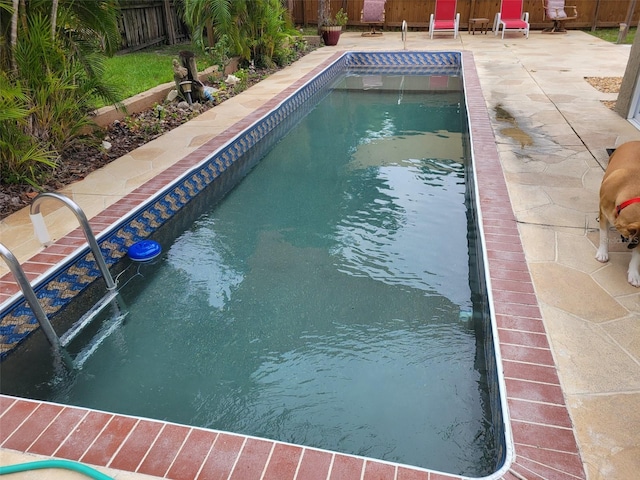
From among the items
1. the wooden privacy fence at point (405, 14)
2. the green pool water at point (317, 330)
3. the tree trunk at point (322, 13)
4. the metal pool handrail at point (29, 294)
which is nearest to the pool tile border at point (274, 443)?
the green pool water at point (317, 330)

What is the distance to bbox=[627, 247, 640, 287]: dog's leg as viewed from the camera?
9.23 feet

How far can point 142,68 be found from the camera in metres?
8.57

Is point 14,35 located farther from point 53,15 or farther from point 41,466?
point 41,466

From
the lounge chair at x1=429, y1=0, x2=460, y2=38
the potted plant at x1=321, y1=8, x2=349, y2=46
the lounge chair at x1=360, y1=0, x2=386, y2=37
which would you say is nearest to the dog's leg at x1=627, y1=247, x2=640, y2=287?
the potted plant at x1=321, y1=8, x2=349, y2=46

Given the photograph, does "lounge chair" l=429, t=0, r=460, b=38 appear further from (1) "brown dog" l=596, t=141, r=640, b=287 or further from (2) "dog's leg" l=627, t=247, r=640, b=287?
(2) "dog's leg" l=627, t=247, r=640, b=287

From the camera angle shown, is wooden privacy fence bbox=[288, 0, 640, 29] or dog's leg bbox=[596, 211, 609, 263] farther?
wooden privacy fence bbox=[288, 0, 640, 29]

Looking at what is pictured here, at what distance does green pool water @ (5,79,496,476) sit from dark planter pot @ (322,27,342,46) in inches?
344

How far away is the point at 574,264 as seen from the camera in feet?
9.94

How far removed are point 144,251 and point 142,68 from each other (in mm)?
6086

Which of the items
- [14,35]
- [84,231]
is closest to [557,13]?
[14,35]

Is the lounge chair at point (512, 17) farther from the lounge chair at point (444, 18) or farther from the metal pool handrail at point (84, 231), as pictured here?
the metal pool handrail at point (84, 231)

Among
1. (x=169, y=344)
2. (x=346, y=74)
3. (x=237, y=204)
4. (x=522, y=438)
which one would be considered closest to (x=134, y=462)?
(x=169, y=344)

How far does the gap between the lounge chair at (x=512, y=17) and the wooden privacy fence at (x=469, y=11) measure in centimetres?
94

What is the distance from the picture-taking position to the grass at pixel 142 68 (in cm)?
728
